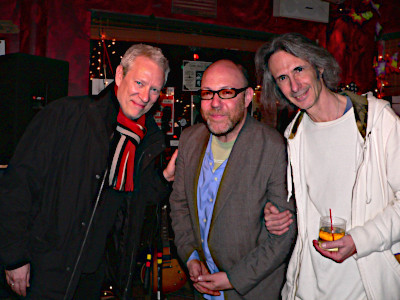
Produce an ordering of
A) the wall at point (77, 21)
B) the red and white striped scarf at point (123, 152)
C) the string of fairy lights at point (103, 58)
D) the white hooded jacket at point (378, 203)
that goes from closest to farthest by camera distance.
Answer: the white hooded jacket at point (378, 203) < the red and white striped scarf at point (123, 152) < the wall at point (77, 21) < the string of fairy lights at point (103, 58)

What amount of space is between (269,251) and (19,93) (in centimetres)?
267

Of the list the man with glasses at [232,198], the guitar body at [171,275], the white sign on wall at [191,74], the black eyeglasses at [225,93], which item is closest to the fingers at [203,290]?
the man with glasses at [232,198]

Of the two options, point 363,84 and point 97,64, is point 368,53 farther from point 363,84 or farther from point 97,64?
point 97,64

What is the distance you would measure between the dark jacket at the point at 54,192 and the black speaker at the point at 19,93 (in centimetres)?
132

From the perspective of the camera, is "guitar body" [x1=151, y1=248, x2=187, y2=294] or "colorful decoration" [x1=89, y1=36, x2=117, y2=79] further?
"colorful decoration" [x1=89, y1=36, x2=117, y2=79]

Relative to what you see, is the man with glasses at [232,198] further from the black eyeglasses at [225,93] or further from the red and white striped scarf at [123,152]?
the red and white striped scarf at [123,152]

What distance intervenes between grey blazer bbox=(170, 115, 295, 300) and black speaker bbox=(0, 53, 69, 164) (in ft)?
6.91

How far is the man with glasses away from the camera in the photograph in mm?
1874

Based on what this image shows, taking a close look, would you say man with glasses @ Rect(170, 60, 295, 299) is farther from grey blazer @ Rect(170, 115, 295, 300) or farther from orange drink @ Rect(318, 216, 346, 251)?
orange drink @ Rect(318, 216, 346, 251)

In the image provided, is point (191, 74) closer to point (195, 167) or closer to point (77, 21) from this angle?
point (77, 21)

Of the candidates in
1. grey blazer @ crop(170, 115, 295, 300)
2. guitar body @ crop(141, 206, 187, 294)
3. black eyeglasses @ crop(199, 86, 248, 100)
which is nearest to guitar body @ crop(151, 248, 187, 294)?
guitar body @ crop(141, 206, 187, 294)

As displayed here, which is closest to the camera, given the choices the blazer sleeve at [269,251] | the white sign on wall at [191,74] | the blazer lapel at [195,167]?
the blazer sleeve at [269,251]

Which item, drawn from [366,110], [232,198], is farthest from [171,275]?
[366,110]

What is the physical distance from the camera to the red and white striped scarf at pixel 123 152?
218 centimetres
